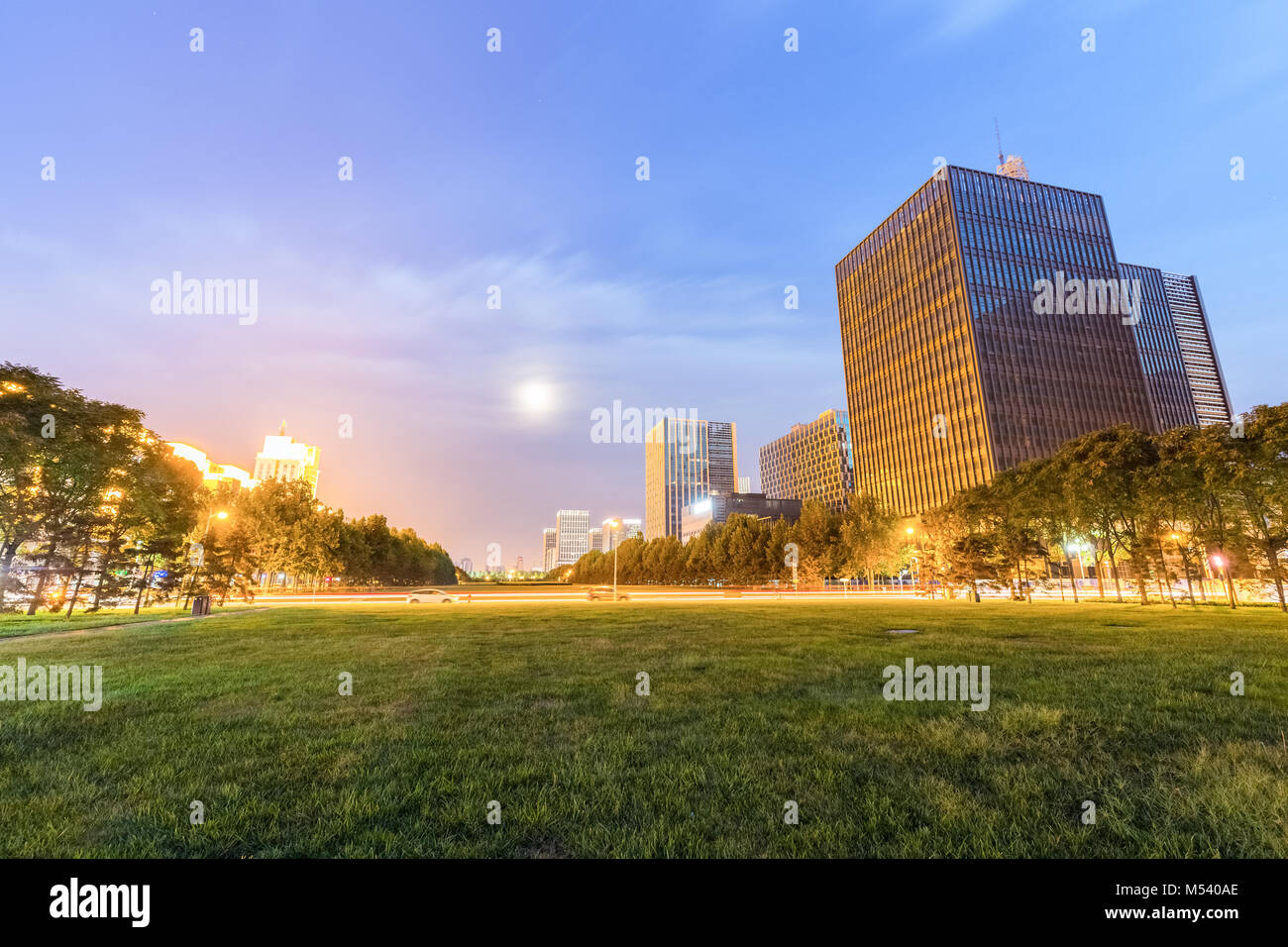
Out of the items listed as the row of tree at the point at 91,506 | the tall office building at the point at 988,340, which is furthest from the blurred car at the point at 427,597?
the tall office building at the point at 988,340

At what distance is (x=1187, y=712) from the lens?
823cm

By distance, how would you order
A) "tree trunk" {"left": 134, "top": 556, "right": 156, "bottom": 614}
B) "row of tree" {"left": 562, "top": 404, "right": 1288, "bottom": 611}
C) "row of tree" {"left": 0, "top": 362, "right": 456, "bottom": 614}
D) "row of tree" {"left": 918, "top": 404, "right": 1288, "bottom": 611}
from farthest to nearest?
"tree trunk" {"left": 134, "top": 556, "right": 156, "bottom": 614} → "row of tree" {"left": 562, "top": 404, "right": 1288, "bottom": 611} → "row of tree" {"left": 918, "top": 404, "right": 1288, "bottom": 611} → "row of tree" {"left": 0, "top": 362, "right": 456, "bottom": 614}

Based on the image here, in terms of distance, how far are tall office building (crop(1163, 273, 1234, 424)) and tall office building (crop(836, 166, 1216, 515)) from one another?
77636 millimetres

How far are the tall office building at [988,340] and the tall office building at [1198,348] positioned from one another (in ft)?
255

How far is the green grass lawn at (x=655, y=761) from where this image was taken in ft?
14.6

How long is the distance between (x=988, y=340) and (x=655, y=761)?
137430mm

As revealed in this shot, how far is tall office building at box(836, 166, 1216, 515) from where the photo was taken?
114 metres

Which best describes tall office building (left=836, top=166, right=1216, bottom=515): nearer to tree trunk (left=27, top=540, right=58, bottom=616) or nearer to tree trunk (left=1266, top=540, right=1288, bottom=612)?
tree trunk (left=1266, top=540, right=1288, bottom=612)

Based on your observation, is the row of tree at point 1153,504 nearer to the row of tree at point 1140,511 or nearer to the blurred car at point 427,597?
the row of tree at point 1140,511

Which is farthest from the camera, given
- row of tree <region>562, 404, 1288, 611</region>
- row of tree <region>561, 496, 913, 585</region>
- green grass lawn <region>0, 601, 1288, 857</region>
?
row of tree <region>561, 496, 913, 585</region>

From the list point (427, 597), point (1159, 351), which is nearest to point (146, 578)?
point (427, 597)

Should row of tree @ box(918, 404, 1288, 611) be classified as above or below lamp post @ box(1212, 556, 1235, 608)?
above

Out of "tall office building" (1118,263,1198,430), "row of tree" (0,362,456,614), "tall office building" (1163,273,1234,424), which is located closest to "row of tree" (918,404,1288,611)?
"row of tree" (0,362,456,614)

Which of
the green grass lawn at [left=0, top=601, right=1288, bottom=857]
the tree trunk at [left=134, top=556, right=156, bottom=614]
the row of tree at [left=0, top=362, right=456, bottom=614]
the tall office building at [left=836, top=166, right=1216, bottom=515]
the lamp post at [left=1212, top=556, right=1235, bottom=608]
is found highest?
the tall office building at [left=836, top=166, right=1216, bottom=515]
